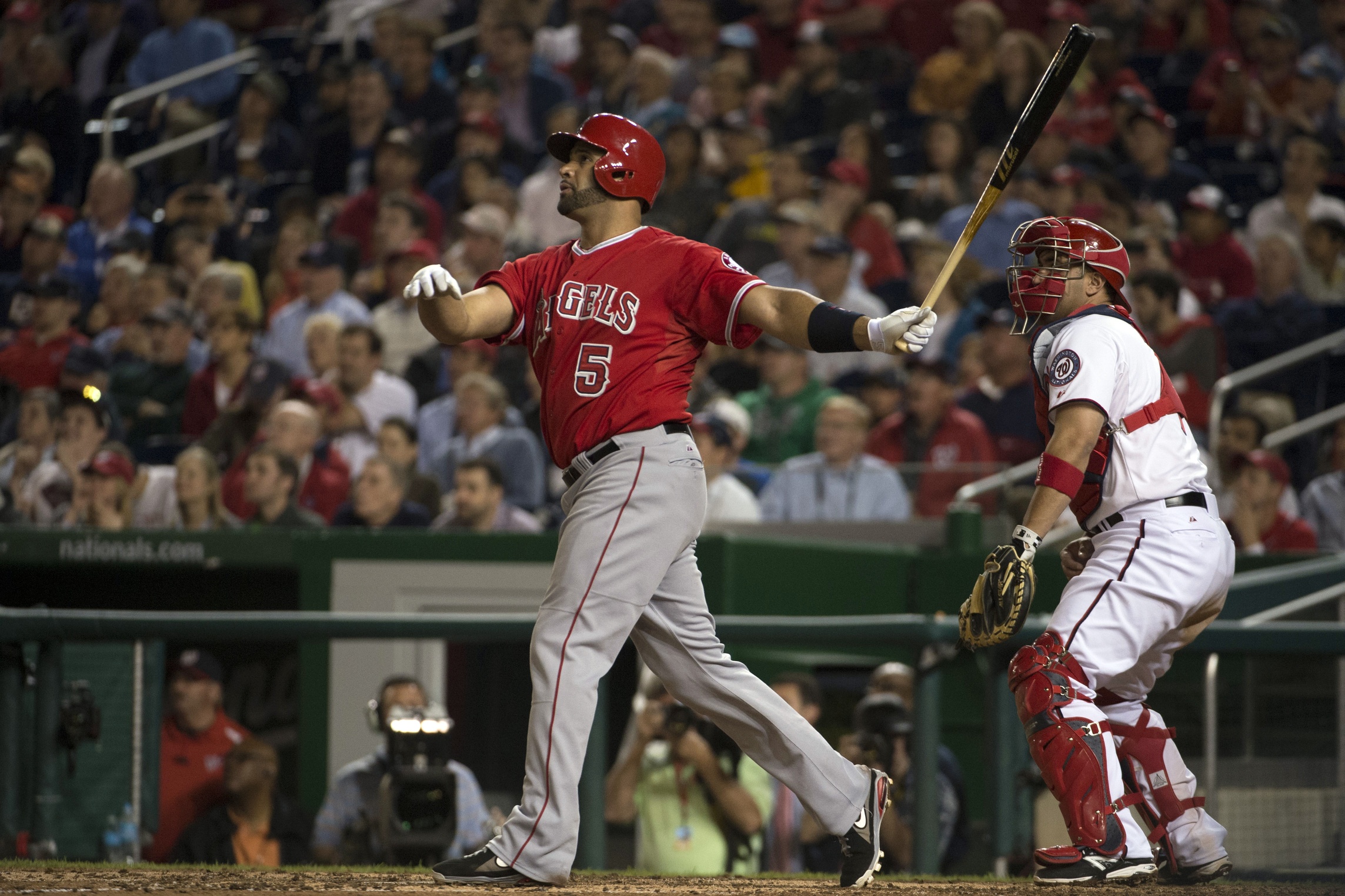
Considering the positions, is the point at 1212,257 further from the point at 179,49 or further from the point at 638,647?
the point at 179,49

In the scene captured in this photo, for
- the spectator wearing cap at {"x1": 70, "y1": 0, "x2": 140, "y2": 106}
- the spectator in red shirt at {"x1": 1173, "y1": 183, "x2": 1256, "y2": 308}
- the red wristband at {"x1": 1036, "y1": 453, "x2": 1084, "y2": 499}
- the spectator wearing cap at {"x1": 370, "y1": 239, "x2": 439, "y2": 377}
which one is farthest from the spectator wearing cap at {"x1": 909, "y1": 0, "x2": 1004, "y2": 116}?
the red wristband at {"x1": 1036, "y1": 453, "x2": 1084, "y2": 499}

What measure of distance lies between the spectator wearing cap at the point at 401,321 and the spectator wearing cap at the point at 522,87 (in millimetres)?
2146

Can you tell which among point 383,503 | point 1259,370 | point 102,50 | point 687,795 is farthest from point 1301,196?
point 102,50

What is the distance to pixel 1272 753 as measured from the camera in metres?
5.26

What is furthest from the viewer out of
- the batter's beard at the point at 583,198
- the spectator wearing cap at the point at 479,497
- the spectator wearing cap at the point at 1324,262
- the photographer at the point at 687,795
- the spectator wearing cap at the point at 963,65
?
the spectator wearing cap at the point at 963,65

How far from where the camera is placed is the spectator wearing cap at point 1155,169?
9.66m

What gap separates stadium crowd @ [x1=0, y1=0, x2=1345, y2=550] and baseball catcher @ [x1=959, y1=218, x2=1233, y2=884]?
3.22 metres

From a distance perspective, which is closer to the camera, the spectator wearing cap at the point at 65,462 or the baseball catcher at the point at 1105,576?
the baseball catcher at the point at 1105,576

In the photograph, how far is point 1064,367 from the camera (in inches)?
156

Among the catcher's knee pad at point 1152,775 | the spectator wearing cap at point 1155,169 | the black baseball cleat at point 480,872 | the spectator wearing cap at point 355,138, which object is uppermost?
the spectator wearing cap at point 355,138

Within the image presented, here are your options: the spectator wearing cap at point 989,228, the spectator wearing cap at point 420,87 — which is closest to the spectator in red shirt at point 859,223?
the spectator wearing cap at point 989,228

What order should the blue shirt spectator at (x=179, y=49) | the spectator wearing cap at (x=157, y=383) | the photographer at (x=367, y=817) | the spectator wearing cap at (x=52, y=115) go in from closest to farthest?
the photographer at (x=367, y=817), the spectator wearing cap at (x=157, y=383), the spectator wearing cap at (x=52, y=115), the blue shirt spectator at (x=179, y=49)

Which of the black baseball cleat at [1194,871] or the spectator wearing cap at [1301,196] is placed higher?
the spectator wearing cap at [1301,196]

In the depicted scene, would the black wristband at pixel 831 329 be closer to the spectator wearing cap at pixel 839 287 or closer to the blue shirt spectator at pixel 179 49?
the spectator wearing cap at pixel 839 287
